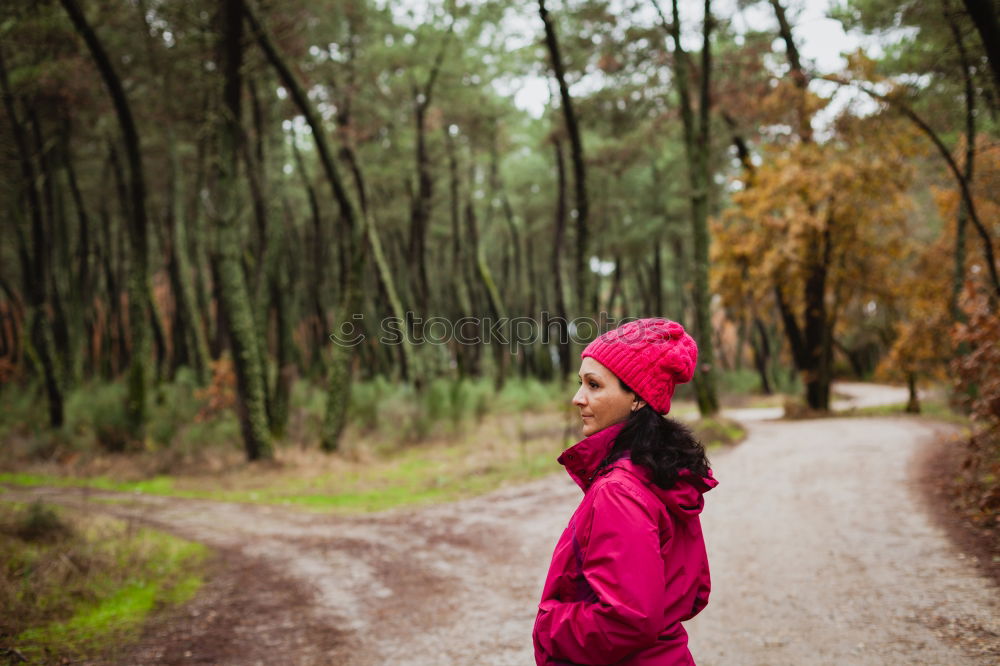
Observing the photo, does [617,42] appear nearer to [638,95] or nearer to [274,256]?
[638,95]

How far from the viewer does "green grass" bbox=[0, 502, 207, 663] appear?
460cm

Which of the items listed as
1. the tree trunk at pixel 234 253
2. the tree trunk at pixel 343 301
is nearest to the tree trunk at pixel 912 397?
the tree trunk at pixel 343 301

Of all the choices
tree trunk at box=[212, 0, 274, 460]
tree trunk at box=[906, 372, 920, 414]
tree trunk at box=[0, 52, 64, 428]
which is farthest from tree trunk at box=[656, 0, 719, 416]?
tree trunk at box=[0, 52, 64, 428]

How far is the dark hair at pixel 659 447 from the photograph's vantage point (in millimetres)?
1939

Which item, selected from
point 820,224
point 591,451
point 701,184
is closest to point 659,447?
point 591,451

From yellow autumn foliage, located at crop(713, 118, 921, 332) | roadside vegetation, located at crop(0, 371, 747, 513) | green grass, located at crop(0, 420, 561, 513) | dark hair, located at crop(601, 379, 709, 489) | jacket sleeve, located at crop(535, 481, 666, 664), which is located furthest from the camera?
yellow autumn foliage, located at crop(713, 118, 921, 332)

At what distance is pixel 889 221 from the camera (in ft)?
57.5

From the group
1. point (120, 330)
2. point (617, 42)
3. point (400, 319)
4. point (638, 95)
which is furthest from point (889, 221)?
point (120, 330)

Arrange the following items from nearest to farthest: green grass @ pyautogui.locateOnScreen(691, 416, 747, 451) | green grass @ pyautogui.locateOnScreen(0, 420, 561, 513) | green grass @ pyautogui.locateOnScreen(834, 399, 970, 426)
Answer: green grass @ pyautogui.locateOnScreen(0, 420, 561, 513), green grass @ pyautogui.locateOnScreen(691, 416, 747, 451), green grass @ pyautogui.locateOnScreen(834, 399, 970, 426)

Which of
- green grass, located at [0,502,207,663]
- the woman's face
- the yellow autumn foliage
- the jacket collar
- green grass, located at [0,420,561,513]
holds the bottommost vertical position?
green grass, located at [0,420,561,513]

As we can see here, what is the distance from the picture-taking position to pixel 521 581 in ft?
19.7

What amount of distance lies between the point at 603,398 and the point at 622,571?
0.52 metres

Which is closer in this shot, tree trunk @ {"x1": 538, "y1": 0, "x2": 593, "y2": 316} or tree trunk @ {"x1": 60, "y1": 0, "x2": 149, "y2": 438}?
tree trunk @ {"x1": 60, "y1": 0, "x2": 149, "y2": 438}

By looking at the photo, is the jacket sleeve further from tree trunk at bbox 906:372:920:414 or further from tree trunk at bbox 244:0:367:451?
A: tree trunk at bbox 906:372:920:414
